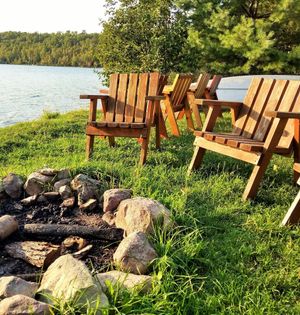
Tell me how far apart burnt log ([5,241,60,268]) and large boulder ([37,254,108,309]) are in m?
0.27

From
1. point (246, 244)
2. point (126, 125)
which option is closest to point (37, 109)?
point (126, 125)

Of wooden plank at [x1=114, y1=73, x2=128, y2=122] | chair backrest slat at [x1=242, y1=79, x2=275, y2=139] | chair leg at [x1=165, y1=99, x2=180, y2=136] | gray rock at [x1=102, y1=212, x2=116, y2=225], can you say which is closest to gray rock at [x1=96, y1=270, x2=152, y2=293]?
gray rock at [x1=102, y1=212, x2=116, y2=225]

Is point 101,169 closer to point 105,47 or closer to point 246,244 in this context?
point 246,244

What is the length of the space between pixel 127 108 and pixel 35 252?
285 cm

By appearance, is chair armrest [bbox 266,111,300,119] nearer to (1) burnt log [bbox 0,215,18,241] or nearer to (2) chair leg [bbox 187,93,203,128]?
(1) burnt log [bbox 0,215,18,241]

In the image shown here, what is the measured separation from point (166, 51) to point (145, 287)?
925cm

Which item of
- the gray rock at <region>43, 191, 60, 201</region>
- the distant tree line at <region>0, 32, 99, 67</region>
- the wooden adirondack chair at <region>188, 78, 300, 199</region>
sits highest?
the wooden adirondack chair at <region>188, 78, 300, 199</region>

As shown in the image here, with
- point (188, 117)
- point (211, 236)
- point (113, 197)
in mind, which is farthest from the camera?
point (188, 117)

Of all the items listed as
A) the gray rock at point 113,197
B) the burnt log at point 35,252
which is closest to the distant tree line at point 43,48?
the gray rock at point 113,197

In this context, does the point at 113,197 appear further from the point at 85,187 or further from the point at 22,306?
the point at 22,306

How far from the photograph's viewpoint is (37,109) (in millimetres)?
13305

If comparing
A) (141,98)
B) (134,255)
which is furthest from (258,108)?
(134,255)

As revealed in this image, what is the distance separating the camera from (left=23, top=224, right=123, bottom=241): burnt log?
2775 mm

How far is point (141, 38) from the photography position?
36.1 feet
